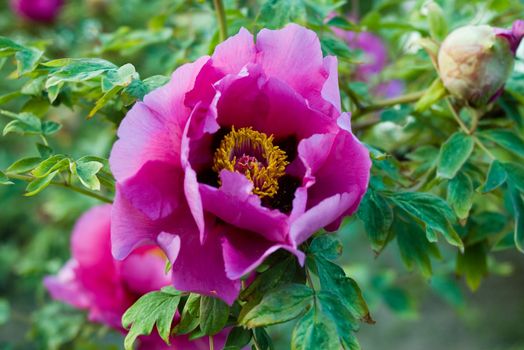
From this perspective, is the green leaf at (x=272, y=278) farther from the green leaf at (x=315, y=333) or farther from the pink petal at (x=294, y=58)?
the pink petal at (x=294, y=58)

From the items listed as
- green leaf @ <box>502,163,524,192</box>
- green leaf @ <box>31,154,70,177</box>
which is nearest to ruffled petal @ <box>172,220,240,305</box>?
green leaf @ <box>31,154,70,177</box>

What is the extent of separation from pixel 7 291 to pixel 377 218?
195 cm

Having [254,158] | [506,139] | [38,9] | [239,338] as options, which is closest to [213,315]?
[239,338]

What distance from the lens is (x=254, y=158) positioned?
1.98 ft

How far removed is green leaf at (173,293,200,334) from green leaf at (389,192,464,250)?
0.64 feet

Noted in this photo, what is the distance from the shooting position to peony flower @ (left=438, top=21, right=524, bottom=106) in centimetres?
67

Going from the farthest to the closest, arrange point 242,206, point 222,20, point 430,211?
point 222,20 < point 430,211 < point 242,206

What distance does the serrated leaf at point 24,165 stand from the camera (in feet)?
2.00

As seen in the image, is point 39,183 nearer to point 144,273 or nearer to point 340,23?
point 144,273

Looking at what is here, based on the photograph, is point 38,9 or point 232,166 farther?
point 38,9

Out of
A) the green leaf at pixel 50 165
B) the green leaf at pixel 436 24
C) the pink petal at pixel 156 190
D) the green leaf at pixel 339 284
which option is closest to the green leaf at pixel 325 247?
the green leaf at pixel 339 284

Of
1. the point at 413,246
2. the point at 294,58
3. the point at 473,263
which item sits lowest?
the point at 473,263

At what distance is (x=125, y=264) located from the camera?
83 centimetres

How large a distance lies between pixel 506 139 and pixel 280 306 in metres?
0.35
